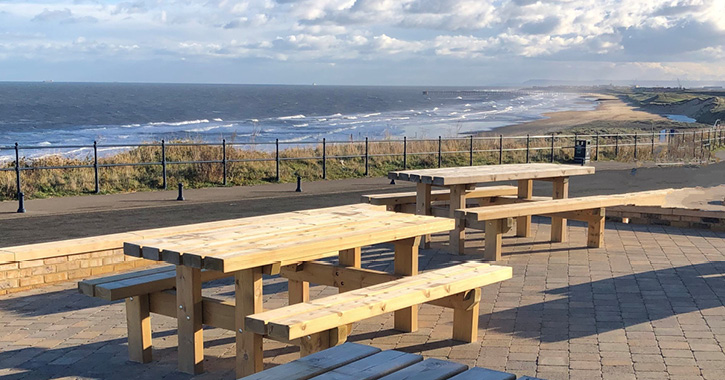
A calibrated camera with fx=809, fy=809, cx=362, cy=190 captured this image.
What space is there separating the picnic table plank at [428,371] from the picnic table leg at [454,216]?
659cm

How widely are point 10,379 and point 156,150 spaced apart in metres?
17.1

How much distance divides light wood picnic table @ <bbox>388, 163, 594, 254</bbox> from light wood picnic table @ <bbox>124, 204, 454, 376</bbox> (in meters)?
3.12

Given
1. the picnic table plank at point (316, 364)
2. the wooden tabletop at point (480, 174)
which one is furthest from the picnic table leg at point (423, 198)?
the picnic table plank at point (316, 364)

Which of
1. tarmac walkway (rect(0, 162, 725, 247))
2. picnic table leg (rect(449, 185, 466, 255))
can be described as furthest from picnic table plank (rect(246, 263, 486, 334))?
tarmac walkway (rect(0, 162, 725, 247))

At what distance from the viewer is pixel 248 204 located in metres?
15.2

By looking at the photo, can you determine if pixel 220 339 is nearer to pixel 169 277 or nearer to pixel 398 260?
pixel 169 277

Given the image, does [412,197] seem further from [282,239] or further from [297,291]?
[282,239]

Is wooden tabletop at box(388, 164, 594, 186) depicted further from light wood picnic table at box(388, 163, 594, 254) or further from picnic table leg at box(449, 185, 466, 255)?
A: picnic table leg at box(449, 185, 466, 255)

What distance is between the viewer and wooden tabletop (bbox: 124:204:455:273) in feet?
16.9

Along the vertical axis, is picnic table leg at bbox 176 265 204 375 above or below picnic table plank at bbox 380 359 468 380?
below

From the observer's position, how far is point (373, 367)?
345cm

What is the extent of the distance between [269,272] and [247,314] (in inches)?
12.3

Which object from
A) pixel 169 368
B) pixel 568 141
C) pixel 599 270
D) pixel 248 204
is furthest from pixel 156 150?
pixel 568 141

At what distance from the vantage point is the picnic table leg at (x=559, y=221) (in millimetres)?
11047
